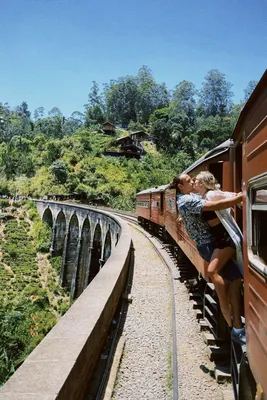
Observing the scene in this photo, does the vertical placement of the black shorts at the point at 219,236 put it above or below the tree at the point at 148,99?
below

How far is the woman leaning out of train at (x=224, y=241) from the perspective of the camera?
9.88 feet

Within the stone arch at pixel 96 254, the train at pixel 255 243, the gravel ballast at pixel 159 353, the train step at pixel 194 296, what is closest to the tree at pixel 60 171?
the stone arch at pixel 96 254

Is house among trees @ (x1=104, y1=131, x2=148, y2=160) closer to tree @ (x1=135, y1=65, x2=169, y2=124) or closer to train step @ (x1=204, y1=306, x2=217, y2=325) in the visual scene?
tree @ (x1=135, y1=65, x2=169, y2=124)

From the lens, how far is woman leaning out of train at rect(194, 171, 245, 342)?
301 cm

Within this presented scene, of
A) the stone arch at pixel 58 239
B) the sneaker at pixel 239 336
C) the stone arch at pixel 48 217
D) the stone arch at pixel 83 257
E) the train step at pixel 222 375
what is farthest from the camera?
the stone arch at pixel 48 217

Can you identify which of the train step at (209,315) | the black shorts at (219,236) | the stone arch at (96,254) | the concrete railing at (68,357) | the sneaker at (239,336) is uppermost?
the black shorts at (219,236)

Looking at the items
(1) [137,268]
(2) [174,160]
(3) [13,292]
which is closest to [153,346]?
(1) [137,268]

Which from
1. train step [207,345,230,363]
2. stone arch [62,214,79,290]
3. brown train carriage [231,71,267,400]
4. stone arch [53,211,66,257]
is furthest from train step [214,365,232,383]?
stone arch [53,211,66,257]

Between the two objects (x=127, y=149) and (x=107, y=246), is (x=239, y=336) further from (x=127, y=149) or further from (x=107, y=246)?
(x=127, y=149)

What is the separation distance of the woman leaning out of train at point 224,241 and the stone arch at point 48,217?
37666mm

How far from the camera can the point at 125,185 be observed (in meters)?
48.7

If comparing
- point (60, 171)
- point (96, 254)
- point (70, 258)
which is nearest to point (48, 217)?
point (60, 171)

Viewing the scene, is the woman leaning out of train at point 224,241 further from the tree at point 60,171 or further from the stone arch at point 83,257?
the tree at point 60,171

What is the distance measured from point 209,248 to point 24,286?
30.4 metres
